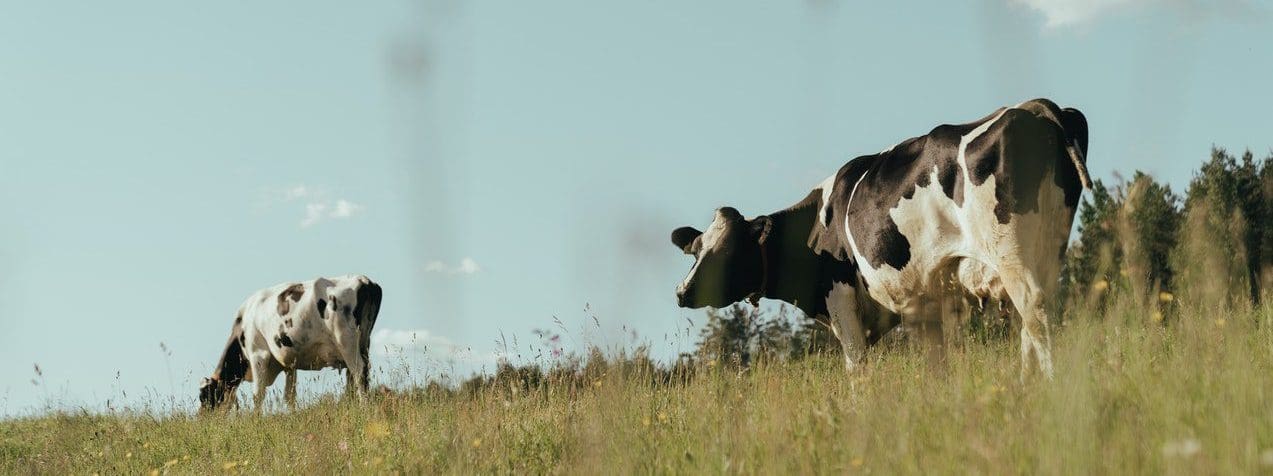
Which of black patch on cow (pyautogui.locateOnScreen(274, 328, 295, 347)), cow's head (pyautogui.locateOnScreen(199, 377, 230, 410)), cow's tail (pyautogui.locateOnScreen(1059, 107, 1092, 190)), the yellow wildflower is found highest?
cow's tail (pyautogui.locateOnScreen(1059, 107, 1092, 190))

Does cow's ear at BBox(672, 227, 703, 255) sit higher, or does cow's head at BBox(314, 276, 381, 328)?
cow's ear at BBox(672, 227, 703, 255)

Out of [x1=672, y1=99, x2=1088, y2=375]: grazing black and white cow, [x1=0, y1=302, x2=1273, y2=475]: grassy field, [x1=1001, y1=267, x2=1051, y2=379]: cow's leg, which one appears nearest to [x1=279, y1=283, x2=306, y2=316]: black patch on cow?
[x1=0, y1=302, x2=1273, y2=475]: grassy field

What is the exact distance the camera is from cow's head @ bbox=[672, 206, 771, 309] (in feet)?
36.4

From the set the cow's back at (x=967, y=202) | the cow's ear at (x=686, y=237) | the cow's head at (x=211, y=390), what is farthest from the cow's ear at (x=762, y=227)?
the cow's head at (x=211, y=390)

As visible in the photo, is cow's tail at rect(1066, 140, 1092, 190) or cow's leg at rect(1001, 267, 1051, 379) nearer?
cow's leg at rect(1001, 267, 1051, 379)

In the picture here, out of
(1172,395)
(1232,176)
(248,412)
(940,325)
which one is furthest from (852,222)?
(1232,176)

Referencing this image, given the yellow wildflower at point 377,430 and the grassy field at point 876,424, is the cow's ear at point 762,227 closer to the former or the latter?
the grassy field at point 876,424

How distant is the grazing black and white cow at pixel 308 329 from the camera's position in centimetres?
1705

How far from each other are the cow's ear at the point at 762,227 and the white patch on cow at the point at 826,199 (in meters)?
0.49

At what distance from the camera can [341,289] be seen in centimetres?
1733

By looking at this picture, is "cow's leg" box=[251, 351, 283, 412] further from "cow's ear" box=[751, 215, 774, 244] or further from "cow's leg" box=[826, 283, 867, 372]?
"cow's leg" box=[826, 283, 867, 372]

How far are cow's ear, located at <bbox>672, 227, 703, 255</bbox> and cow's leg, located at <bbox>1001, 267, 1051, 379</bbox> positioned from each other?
4323 millimetres

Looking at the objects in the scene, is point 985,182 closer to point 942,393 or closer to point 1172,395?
point 942,393

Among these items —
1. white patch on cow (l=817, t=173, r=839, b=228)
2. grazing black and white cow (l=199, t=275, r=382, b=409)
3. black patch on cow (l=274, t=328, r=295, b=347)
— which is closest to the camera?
white patch on cow (l=817, t=173, r=839, b=228)
